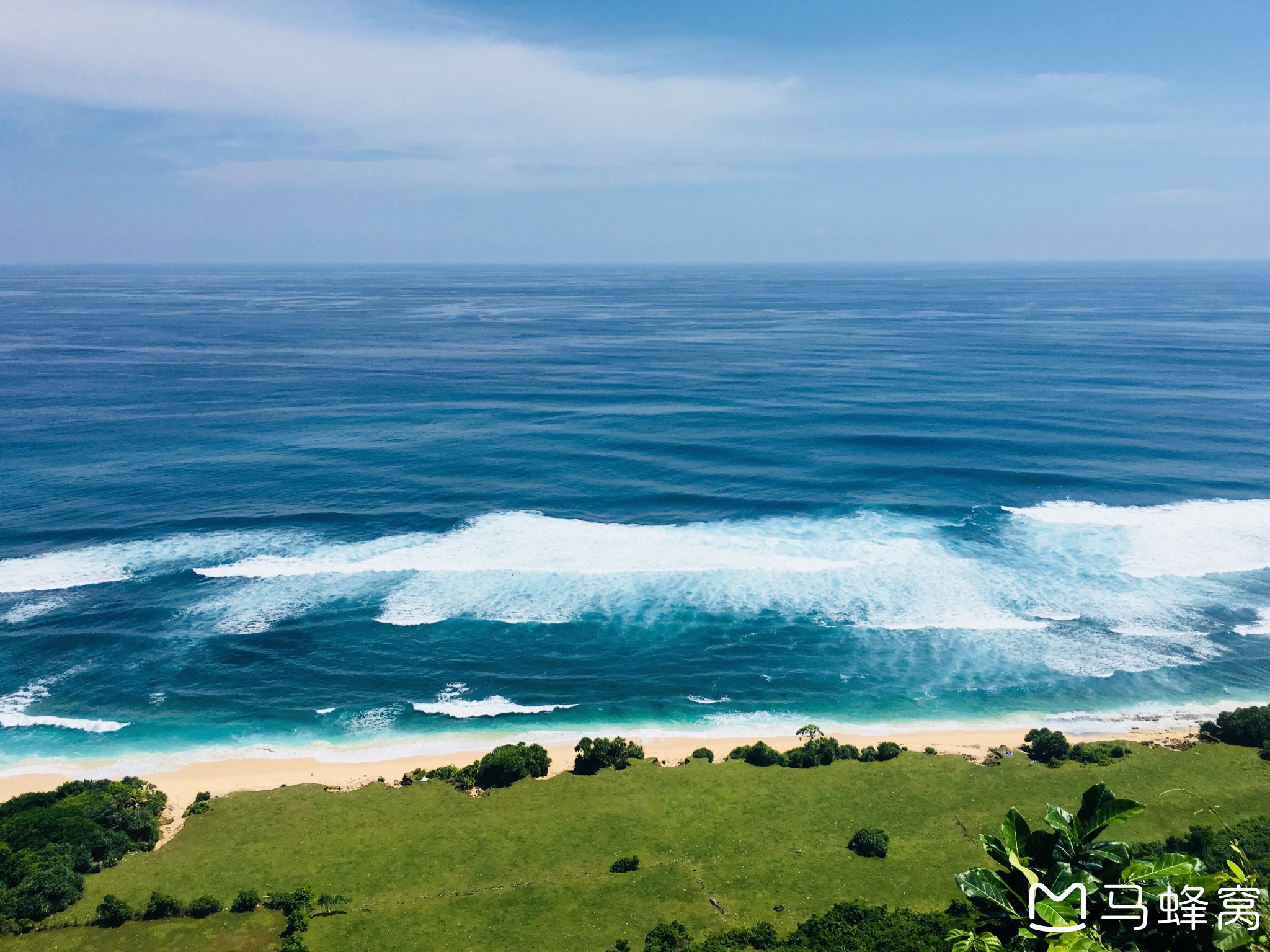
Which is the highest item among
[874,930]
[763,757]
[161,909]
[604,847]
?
[874,930]

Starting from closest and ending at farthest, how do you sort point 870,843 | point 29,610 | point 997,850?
point 997,850
point 870,843
point 29,610

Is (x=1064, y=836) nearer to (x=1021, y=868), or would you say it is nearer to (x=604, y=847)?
(x=1021, y=868)

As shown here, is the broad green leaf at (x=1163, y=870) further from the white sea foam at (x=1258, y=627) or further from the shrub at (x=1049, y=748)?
the white sea foam at (x=1258, y=627)

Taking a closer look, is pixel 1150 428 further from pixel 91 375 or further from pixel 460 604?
pixel 91 375

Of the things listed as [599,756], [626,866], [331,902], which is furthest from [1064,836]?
[599,756]

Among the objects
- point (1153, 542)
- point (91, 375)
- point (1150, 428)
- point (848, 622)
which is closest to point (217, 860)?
point (848, 622)

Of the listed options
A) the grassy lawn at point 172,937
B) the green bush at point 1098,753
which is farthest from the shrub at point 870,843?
the grassy lawn at point 172,937
